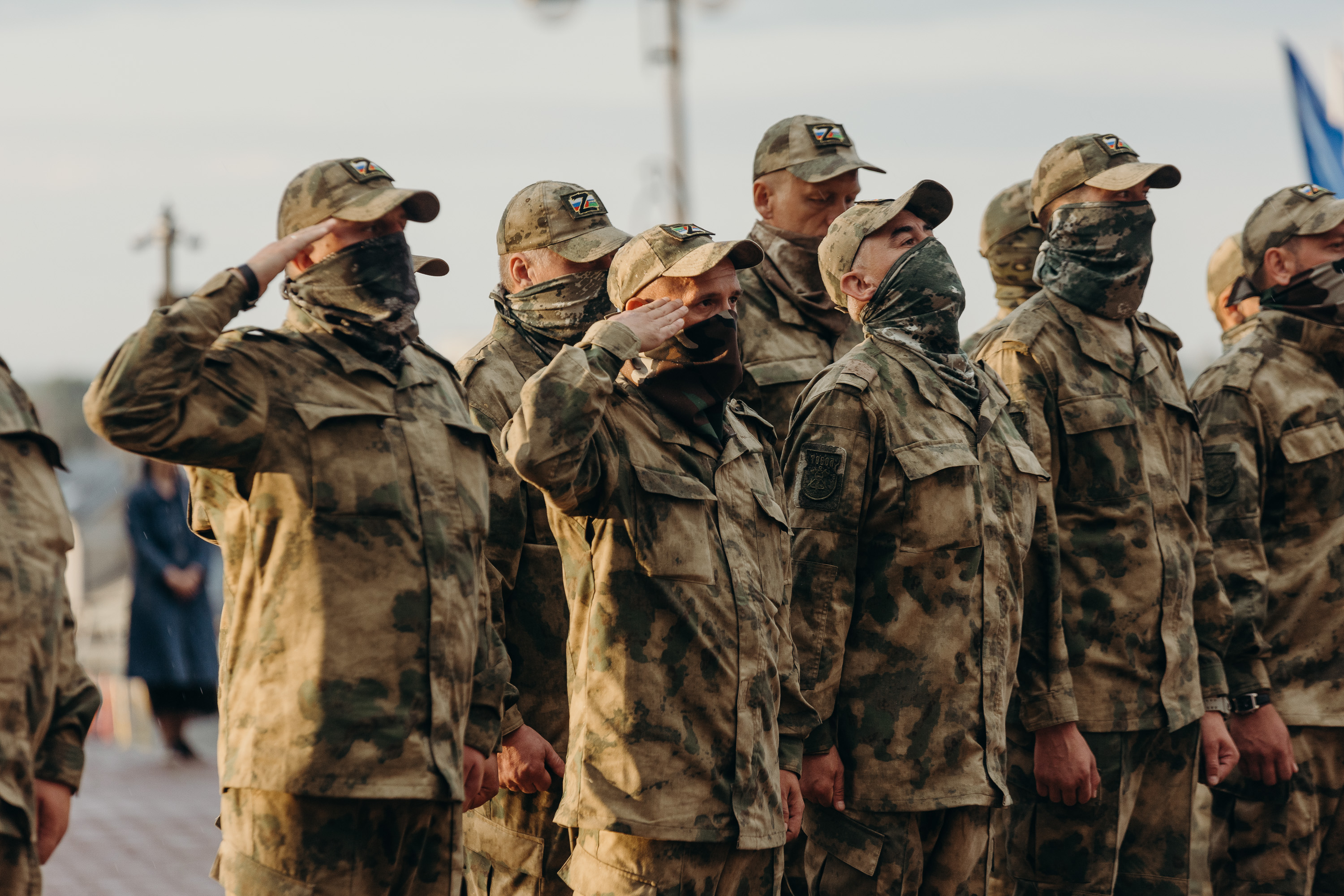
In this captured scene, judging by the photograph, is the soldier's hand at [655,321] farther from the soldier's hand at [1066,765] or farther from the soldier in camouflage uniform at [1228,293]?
the soldier in camouflage uniform at [1228,293]

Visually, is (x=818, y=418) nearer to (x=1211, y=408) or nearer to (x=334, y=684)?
(x=334, y=684)

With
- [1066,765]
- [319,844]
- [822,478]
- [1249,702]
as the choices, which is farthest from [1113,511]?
[319,844]

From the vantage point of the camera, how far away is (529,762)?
458 centimetres

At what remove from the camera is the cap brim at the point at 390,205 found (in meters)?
3.98

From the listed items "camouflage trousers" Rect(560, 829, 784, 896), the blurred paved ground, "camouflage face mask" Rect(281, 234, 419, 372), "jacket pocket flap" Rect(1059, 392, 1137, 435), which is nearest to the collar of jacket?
"jacket pocket flap" Rect(1059, 392, 1137, 435)

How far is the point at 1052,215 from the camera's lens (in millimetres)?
5816

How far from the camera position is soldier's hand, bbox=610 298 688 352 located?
13.7ft

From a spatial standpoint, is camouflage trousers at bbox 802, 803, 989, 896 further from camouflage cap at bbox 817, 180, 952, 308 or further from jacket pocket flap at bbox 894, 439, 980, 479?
camouflage cap at bbox 817, 180, 952, 308

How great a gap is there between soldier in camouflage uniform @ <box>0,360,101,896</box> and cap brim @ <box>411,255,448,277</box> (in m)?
1.42

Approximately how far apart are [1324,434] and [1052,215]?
1.43m

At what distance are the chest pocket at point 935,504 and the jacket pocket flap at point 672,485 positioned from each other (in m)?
0.75

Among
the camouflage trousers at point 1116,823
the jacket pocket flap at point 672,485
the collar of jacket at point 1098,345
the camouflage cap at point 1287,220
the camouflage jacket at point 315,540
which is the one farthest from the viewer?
the camouflage cap at point 1287,220

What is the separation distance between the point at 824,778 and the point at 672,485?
1.04 meters

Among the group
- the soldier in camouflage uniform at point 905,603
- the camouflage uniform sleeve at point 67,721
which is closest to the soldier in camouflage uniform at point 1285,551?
the soldier in camouflage uniform at point 905,603
